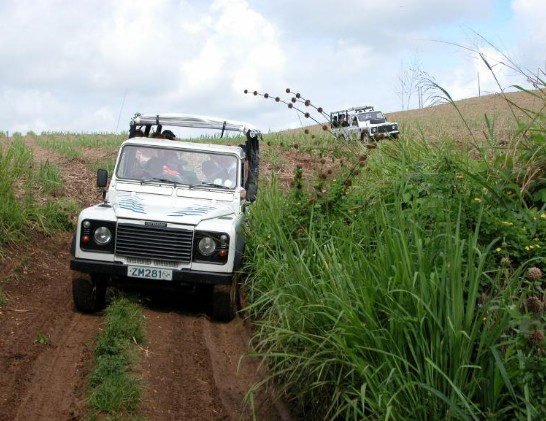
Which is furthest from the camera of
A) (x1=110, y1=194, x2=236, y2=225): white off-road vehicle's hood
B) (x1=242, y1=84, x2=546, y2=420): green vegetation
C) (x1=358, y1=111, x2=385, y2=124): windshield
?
(x1=358, y1=111, x2=385, y2=124): windshield

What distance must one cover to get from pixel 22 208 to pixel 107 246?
13.6ft

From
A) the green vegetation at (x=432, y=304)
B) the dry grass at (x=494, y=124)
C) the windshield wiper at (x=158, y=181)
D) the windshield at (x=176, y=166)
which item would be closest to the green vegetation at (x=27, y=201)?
the windshield at (x=176, y=166)

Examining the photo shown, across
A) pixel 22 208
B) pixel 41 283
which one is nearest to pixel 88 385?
Answer: pixel 41 283

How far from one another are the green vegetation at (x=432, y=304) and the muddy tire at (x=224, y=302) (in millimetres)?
868

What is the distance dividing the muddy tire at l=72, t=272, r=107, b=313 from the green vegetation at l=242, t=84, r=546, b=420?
6.58 ft

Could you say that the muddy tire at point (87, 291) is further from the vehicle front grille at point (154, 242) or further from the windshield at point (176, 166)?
the windshield at point (176, 166)

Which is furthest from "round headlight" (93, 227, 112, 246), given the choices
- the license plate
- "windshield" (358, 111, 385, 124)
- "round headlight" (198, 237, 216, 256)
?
"windshield" (358, 111, 385, 124)

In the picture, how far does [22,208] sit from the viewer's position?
11227mm

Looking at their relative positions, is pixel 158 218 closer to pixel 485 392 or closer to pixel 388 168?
pixel 388 168

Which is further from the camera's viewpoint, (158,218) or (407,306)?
(158,218)

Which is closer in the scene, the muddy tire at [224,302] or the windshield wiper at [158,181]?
the muddy tire at [224,302]

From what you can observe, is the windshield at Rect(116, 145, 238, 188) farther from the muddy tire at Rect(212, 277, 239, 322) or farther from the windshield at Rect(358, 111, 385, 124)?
the windshield at Rect(358, 111, 385, 124)

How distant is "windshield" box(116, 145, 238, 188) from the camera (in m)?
9.03

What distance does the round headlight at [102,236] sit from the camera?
7.63 m
